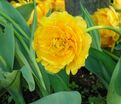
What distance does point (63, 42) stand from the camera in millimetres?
1097

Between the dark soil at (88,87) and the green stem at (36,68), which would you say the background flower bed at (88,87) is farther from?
the green stem at (36,68)

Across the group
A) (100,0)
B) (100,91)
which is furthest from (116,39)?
(100,0)

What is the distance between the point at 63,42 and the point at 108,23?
395 millimetres

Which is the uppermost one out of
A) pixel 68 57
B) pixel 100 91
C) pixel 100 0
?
pixel 68 57

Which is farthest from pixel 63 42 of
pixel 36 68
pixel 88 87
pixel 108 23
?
pixel 88 87

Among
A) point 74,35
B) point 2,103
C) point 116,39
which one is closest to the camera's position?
point 74,35

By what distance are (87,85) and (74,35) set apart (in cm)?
56

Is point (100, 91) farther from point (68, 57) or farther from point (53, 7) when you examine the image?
point (68, 57)

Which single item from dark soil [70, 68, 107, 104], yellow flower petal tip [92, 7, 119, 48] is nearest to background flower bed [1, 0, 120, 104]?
dark soil [70, 68, 107, 104]

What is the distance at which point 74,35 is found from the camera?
3.58 ft

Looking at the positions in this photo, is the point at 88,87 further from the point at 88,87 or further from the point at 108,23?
the point at 108,23

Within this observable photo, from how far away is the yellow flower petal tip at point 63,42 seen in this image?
1095mm

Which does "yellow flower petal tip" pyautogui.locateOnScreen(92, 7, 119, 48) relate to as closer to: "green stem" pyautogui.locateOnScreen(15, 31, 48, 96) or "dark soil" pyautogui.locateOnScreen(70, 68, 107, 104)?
"dark soil" pyautogui.locateOnScreen(70, 68, 107, 104)

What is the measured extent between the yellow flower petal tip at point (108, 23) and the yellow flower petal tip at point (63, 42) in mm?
328
